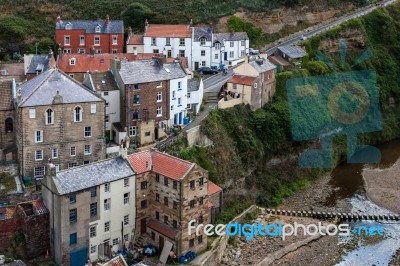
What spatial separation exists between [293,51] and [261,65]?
15610 millimetres

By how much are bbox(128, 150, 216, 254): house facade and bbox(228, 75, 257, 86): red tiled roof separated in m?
21.7

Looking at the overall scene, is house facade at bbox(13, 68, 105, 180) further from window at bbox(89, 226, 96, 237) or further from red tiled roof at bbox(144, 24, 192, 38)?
red tiled roof at bbox(144, 24, 192, 38)

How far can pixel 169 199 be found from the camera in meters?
48.8

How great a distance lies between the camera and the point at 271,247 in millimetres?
54344

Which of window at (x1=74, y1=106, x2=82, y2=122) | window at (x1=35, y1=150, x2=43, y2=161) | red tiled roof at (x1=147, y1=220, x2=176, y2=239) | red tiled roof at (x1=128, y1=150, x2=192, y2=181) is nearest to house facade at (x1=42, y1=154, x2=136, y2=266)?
red tiled roof at (x1=128, y1=150, x2=192, y2=181)

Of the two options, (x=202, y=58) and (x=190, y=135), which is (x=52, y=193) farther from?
(x=202, y=58)

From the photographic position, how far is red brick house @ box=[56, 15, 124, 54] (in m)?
80.5

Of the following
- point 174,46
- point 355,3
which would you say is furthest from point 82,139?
point 355,3

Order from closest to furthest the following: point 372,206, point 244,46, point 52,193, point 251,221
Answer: point 52,193, point 251,221, point 372,206, point 244,46

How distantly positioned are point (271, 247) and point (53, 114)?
2179 cm

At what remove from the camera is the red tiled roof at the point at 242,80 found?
69.3 m

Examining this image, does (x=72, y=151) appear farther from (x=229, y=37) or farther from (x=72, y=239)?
(x=229, y=37)

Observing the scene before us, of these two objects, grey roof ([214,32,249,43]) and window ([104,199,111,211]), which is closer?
window ([104,199,111,211])

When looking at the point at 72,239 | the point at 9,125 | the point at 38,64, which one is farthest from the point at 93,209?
the point at 38,64
